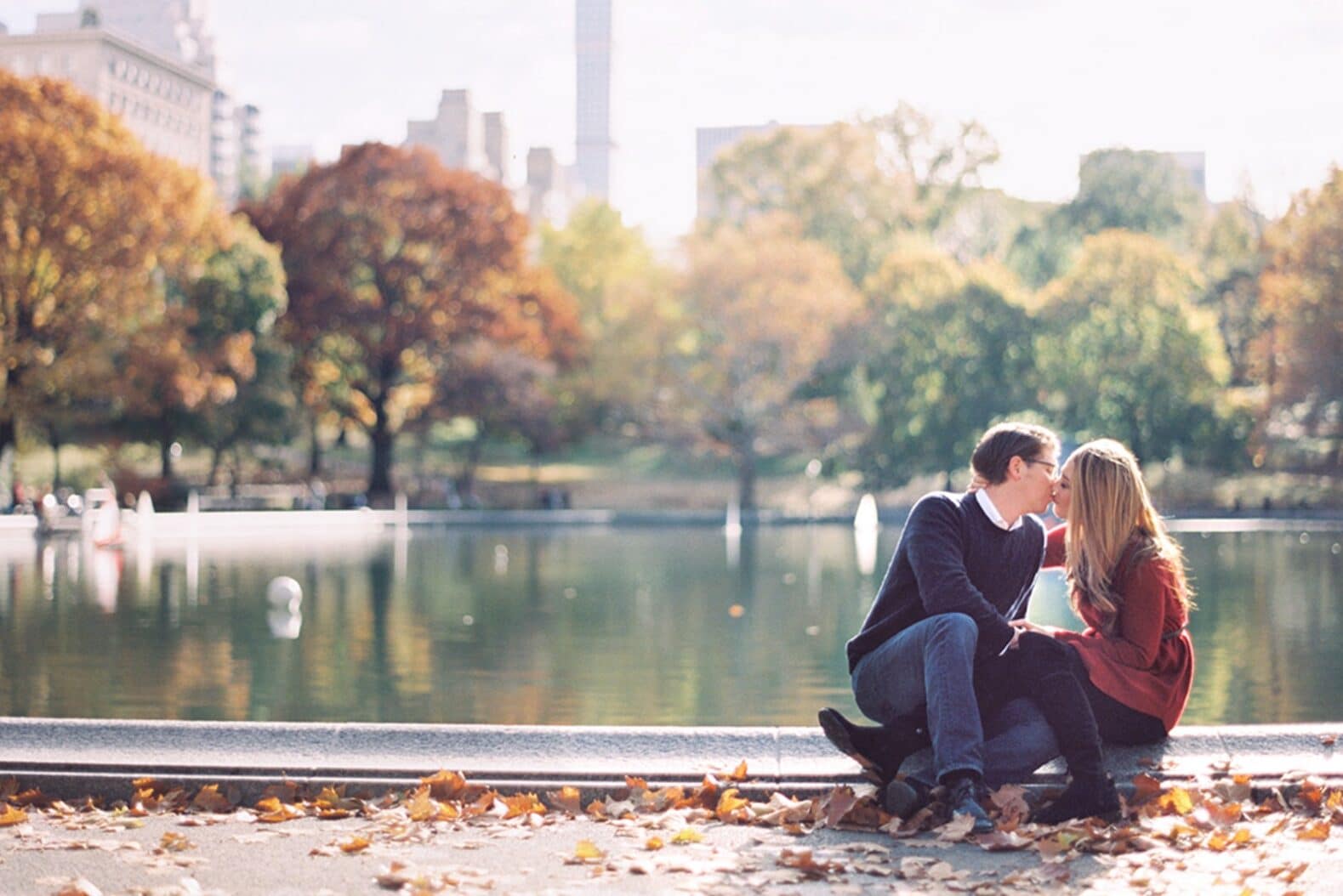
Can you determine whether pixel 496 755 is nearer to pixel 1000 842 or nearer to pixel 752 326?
pixel 1000 842

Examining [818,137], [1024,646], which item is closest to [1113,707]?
[1024,646]

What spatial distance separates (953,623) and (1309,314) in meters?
43.0

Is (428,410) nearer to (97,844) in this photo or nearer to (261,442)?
(261,442)

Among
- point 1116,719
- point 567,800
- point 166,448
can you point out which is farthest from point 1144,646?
point 166,448

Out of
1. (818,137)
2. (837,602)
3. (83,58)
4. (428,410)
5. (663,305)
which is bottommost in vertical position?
(837,602)

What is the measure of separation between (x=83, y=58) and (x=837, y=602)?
277 feet

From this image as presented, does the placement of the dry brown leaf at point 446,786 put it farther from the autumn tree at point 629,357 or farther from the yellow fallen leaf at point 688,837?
the autumn tree at point 629,357

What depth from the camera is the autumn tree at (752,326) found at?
4903 cm

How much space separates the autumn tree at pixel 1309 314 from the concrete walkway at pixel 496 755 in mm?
40948

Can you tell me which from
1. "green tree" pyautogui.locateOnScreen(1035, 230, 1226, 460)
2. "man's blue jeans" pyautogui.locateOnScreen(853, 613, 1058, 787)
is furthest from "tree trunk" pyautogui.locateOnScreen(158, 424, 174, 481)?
"man's blue jeans" pyautogui.locateOnScreen(853, 613, 1058, 787)

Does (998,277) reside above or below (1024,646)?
above

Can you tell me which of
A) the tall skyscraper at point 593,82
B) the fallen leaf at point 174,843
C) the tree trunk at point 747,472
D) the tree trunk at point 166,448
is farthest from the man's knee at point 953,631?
the tall skyscraper at point 593,82

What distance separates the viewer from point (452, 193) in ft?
161

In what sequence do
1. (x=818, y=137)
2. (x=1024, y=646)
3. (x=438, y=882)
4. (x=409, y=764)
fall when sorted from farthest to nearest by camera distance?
(x=818, y=137) → (x=409, y=764) → (x=1024, y=646) → (x=438, y=882)
